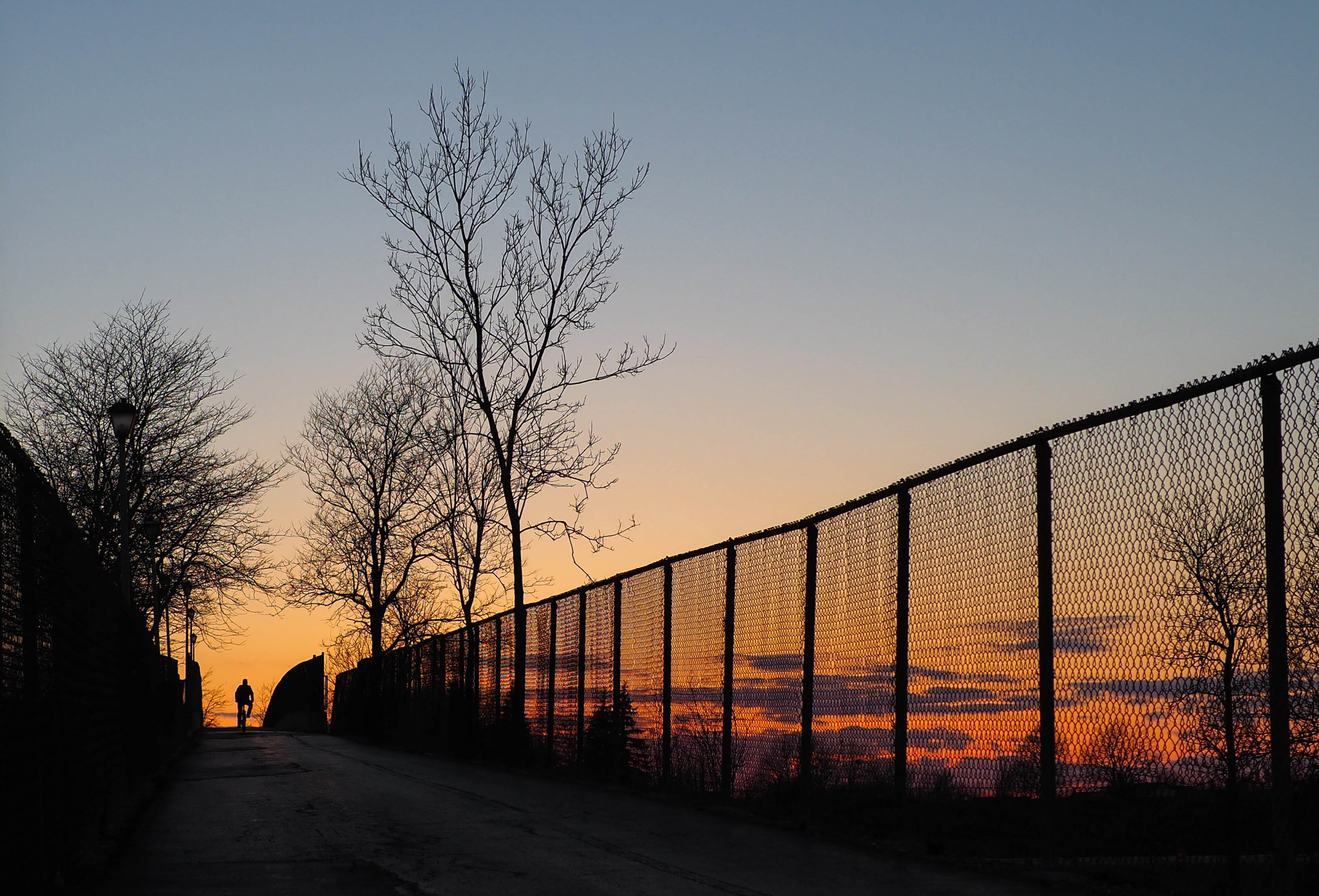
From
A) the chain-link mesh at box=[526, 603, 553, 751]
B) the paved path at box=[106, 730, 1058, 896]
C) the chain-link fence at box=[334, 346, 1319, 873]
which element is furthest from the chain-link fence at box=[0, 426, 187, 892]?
the chain-link mesh at box=[526, 603, 553, 751]

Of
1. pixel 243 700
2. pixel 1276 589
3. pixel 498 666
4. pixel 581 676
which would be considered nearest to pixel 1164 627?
pixel 1276 589

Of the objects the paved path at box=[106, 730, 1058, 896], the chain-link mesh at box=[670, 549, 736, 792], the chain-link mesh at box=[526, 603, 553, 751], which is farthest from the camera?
the chain-link mesh at box=[526, 603, 553, 751]

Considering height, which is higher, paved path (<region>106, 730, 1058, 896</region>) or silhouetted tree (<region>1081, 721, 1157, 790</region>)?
silhouetted tree (<region>1081, 721, 1157, 790</region>)

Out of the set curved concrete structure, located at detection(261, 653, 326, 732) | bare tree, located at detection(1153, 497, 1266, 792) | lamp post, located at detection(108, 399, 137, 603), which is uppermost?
lamp post, located at detection(108, 399, 137, 603)

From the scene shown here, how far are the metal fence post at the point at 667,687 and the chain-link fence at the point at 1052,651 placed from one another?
3.86 feet

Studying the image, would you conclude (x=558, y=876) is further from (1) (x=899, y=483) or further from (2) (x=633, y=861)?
(1) (x=899, y=483)

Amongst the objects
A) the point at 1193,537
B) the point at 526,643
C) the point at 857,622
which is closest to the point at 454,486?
the point at 526,643

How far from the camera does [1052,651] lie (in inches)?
260

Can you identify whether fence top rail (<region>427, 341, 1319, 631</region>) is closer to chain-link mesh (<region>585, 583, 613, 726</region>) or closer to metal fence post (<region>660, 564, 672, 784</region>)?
metal fence post (<region>660, 564, 672, 784</region>)

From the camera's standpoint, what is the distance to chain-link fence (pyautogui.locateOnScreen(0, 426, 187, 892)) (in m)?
5.35

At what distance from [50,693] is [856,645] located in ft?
17.2

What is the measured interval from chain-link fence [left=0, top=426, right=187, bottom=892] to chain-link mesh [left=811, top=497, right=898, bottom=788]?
5.02 metres

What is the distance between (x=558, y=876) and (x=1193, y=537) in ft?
12.8

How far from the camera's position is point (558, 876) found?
7.00m
